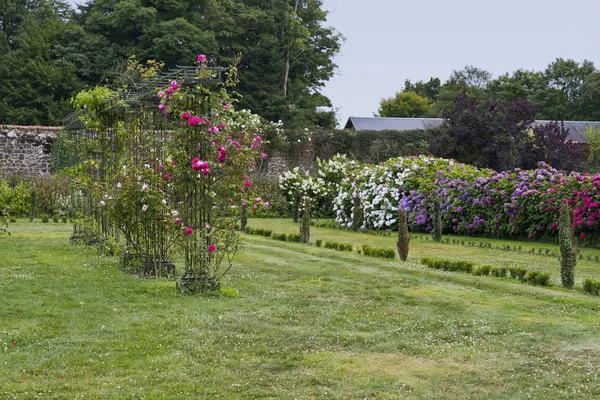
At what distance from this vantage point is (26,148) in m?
25.4

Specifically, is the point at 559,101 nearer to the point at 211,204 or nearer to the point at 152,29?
the point at 152,29

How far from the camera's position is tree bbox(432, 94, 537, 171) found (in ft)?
76.3

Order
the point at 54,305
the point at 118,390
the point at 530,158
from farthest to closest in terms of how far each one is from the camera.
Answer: the point at 530,158 → the point at 54,305 → the point at 118,390

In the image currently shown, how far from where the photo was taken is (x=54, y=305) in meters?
7.41

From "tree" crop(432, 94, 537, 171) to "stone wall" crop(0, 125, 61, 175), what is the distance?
41.4 feet

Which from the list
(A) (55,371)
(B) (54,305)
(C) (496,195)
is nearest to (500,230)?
(C) (496,195)

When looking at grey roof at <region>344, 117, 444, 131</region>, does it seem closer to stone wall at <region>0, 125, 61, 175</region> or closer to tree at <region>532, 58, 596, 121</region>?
tree at <region>532, 58, 596, 121</region>

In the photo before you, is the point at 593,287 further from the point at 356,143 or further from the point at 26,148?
the point at 356,143

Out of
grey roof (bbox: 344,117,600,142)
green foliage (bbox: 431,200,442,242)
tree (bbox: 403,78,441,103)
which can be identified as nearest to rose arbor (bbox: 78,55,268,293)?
green foliage (bbox: 431,200,442,242)

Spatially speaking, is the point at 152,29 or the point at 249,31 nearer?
the point at 152,29

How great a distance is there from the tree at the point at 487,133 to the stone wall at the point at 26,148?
41.4 feet

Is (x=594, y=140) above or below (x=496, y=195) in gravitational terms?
above

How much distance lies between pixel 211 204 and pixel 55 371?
3602mm

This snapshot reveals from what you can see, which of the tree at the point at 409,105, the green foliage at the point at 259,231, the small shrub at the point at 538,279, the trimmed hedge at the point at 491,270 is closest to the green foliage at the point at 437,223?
the green foliage at the point at 259,231
